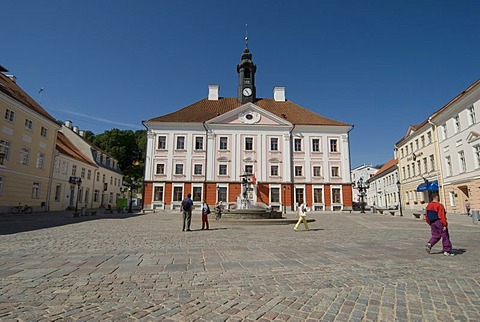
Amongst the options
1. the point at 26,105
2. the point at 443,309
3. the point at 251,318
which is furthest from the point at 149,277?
the point at 26,105

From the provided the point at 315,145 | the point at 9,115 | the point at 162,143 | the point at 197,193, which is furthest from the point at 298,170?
the point at 9,115

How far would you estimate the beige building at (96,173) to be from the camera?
40.0m

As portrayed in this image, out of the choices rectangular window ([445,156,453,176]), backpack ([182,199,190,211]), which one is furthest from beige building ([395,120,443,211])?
backpack ([182,199,190,211])

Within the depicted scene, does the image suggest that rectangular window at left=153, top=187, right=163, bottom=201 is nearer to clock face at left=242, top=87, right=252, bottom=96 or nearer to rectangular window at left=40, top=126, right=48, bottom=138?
rectangular window at left=40, top=126, right=48, bottom=138

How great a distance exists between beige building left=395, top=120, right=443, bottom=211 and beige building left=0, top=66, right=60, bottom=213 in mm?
40065

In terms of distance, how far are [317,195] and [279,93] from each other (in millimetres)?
18318

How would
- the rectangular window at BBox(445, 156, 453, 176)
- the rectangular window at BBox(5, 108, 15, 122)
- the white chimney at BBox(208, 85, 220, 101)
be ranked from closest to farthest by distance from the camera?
1. the rectangular window at BBox(5, 108, 15, 122)
2. the rectangular window at BBox(445, 156, 453, 176)
3. the white chimney at BBox(208, 85, 220, 101)

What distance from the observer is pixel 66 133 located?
40.3 metres

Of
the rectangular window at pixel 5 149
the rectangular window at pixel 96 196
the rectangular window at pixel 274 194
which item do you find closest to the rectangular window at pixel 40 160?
the rectangular window at pixel 5 149

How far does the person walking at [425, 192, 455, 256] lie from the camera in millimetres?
7203

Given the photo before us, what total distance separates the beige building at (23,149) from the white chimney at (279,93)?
3070cm

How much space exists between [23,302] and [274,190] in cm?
3408

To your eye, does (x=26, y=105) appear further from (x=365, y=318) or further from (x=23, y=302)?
(x=365, y=318)

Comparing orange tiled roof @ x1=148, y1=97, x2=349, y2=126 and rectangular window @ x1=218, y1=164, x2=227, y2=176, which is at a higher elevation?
orange tiled roof @ x1=148, y1=97, x2=349, y2=126
